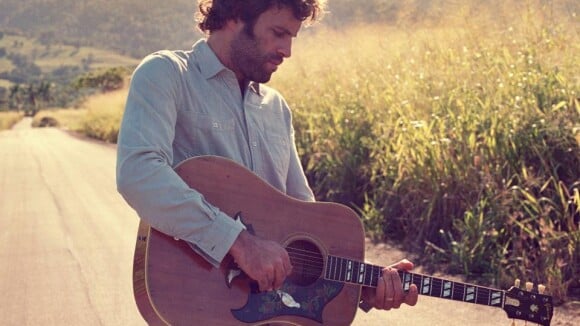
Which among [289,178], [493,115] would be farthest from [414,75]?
[289,178]

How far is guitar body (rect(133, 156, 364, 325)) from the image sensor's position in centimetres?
289

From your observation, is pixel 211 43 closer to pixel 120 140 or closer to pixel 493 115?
pixel 120 140

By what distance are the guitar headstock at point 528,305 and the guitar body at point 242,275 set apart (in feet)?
1.98

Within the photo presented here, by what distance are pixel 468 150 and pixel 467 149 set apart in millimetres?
12

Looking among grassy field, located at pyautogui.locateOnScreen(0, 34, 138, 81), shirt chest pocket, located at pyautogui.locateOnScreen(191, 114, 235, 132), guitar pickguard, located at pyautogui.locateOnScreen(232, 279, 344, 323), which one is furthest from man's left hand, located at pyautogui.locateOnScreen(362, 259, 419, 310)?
grassy field, located at pyautogui.locateOnScreen(0, 34, 138, 81)

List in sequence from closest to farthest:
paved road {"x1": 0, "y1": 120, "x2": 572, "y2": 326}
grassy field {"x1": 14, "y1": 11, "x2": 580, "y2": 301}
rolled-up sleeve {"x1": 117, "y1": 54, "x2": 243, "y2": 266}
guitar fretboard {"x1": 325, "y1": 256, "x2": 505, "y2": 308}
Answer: rolled-up sleeve {"x1": 117, "y1": 54, "x2": 243, "y2": 266} < guitar fretboard {"x1": 325, "y1": 256, "x2": 505, "y2": 308} < paved road {"x1": 0, "y1": 120, "x2": 572, "y2": 326} < grassy field {"x1": 14, "y1": 11, "x2": 580, "y2": 301}

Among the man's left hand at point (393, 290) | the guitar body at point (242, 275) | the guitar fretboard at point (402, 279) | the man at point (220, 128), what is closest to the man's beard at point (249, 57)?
the man at point (220, 128)

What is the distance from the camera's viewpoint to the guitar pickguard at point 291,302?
2.99m

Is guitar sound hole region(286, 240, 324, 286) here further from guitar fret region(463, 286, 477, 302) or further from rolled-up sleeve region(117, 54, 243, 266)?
guitar fret region(463, 286, 477, 302)

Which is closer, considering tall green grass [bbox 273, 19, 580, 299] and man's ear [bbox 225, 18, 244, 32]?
man's ear [bbox 225, 18, 244, 32]

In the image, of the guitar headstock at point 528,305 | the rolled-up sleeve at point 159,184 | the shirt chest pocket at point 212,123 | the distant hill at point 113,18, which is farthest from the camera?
the distant hill at point 113,18

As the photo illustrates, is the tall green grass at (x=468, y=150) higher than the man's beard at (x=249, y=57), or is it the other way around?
the man's beard at (x=249, y=57)

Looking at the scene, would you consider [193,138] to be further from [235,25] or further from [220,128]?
[235,25]

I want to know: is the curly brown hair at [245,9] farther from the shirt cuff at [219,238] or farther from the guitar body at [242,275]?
the shirt cuff at [219,238]
